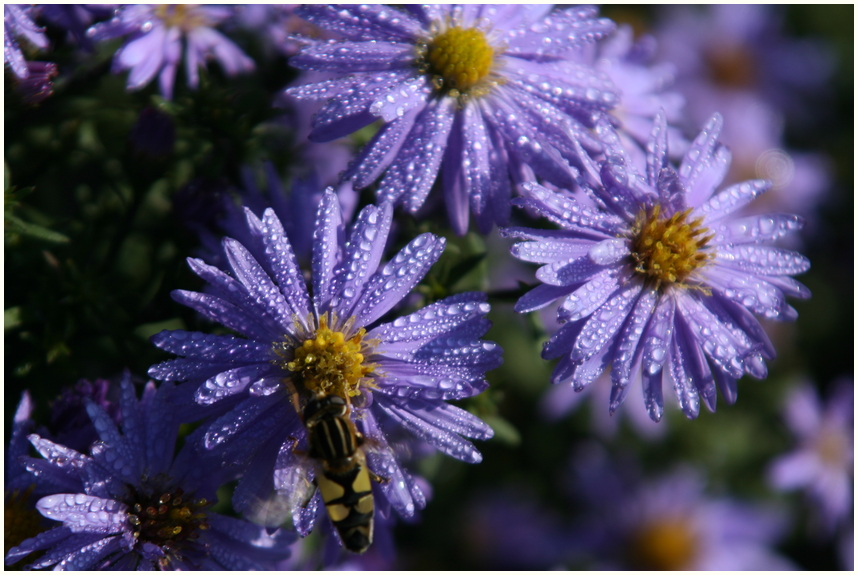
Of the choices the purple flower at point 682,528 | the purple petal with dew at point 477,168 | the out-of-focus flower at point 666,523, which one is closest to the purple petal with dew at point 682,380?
the purple petal with dew at point 477,168

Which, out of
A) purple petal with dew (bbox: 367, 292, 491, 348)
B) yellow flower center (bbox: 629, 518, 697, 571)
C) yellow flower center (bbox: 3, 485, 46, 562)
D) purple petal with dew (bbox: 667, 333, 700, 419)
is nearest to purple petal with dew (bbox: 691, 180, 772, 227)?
purple petal with dew (bbox: 667, 333, 700, 419)

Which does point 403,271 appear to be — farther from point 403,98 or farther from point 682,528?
point 682,528

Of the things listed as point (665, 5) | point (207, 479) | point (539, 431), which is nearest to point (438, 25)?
point (207, 479)

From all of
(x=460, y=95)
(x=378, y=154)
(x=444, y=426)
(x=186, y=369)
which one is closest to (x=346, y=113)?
(x=378, y=154)

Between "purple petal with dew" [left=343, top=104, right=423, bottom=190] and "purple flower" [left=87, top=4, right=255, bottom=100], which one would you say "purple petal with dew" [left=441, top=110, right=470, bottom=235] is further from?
"purple flower" [left=87, top=4, right=255, bottom=100]

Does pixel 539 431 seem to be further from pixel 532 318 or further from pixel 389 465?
pixel 389 465

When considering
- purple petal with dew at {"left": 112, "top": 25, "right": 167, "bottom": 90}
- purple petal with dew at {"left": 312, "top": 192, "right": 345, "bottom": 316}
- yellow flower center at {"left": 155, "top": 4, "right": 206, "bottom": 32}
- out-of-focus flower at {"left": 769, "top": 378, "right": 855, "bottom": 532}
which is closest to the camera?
purple petal with dew at {"left": 312, "top": 192, "right": 345, "bottom": 316}

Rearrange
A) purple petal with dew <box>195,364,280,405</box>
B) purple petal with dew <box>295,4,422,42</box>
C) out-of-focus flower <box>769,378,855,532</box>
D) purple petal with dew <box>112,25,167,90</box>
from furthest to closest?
1. out-of-focus flower <box>769,378,855,532</box>
2. purple petal with dew <box>112,25,167,90</box>
3. purple petal with dew <box>295,4,422,42</box>
4. purple petal with dew <box>195,364,280,405</box>
